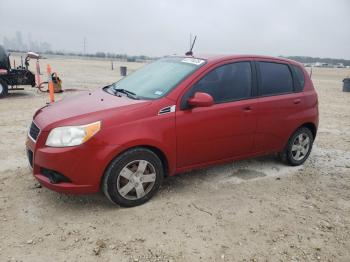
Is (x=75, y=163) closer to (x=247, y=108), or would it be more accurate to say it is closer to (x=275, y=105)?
(x=247, y=108)

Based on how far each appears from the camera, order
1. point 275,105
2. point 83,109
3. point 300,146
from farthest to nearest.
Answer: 1. point 300,146
2. point 275,105
3. point 83,109

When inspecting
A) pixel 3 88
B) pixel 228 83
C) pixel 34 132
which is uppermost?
pixel 228 83

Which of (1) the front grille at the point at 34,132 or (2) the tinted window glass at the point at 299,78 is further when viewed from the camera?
(2) the tinted window glass at the point at 299,78

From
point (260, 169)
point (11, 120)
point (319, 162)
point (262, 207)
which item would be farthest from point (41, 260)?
point (11, 120)

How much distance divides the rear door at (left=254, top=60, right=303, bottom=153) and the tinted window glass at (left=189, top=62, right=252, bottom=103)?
0.77 feet

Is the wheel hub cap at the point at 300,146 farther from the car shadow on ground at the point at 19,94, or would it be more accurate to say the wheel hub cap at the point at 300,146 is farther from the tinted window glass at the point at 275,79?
the car shadow on ground at the point at 19,94

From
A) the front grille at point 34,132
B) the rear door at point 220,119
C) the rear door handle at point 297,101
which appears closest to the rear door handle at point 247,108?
the rear door at point 220,119

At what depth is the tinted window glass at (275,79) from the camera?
4820mm

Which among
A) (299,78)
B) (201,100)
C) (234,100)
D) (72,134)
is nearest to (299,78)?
(299,78)

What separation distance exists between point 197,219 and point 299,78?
293 cm

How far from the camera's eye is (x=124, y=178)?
381cm

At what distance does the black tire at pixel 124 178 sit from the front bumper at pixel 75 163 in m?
0.10

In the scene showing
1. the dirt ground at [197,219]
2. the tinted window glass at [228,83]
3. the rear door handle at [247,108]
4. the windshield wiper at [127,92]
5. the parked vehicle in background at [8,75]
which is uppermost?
the tinted window glass at [228,83]

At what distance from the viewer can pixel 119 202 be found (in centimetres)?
384
